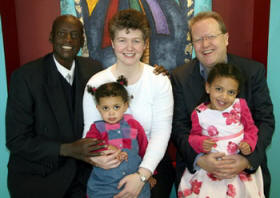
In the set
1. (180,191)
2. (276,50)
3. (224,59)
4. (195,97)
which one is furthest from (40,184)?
(276,50)

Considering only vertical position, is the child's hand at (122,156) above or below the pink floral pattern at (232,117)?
below

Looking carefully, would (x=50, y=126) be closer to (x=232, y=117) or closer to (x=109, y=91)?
(x=109, y=91)

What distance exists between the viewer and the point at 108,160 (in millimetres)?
1894

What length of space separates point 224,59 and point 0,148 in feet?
6.80

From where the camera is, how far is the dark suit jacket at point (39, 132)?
205cm

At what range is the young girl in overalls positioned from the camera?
191 centimetres

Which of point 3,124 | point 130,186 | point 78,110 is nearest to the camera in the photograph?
point 130,186

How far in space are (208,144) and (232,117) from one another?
267 millimetres

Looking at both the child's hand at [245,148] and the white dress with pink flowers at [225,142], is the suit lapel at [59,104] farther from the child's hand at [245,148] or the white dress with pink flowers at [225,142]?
the child's hand at [245,148]

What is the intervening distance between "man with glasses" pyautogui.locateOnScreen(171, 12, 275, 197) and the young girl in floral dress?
12 centimetres

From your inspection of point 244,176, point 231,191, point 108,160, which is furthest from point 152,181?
point 244,176

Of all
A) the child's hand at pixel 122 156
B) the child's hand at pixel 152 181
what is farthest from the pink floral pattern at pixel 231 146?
the child's hand at pixel 122 156

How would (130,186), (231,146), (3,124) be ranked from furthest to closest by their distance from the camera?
1. (3,124)
2. (231,146)
3. (130,186)

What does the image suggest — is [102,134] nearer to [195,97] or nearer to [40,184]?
[40,184]
